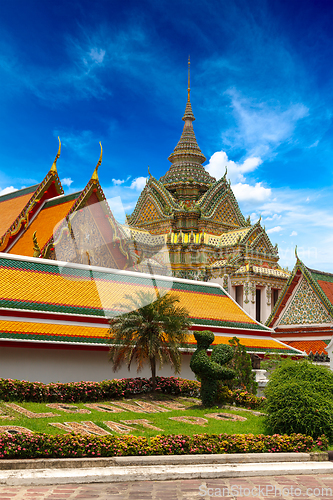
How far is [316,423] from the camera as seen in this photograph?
32.0 ft

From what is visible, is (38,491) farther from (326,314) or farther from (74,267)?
(326,314)

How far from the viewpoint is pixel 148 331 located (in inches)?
517

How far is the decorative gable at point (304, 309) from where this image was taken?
18828mm

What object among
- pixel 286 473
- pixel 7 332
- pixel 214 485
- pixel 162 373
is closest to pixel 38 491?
pixel 214 485

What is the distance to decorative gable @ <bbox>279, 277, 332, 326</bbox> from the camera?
18828 mm

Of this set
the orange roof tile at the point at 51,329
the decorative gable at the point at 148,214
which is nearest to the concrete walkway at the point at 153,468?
the orange roof tile at the point at 51,329

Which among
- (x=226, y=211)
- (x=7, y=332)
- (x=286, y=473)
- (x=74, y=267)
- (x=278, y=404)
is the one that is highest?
(x=226, y=211)

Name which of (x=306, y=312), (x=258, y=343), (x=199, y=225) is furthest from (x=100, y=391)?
(x=199, y=225)

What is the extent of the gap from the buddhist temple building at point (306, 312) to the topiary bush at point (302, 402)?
23.7 ft

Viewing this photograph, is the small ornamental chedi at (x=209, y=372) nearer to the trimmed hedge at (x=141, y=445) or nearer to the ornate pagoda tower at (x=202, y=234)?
the trimmed hedge at (x=141, y=445)

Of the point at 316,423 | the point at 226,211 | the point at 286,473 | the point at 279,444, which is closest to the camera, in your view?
the point at 286,473

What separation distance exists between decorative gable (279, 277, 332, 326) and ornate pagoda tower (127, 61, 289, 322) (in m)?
12.5

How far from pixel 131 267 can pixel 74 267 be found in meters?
3.58

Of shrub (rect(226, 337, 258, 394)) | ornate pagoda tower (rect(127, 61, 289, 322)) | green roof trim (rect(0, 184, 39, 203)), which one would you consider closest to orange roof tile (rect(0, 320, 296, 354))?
shrub (rect(226, 337, 258, 394))
